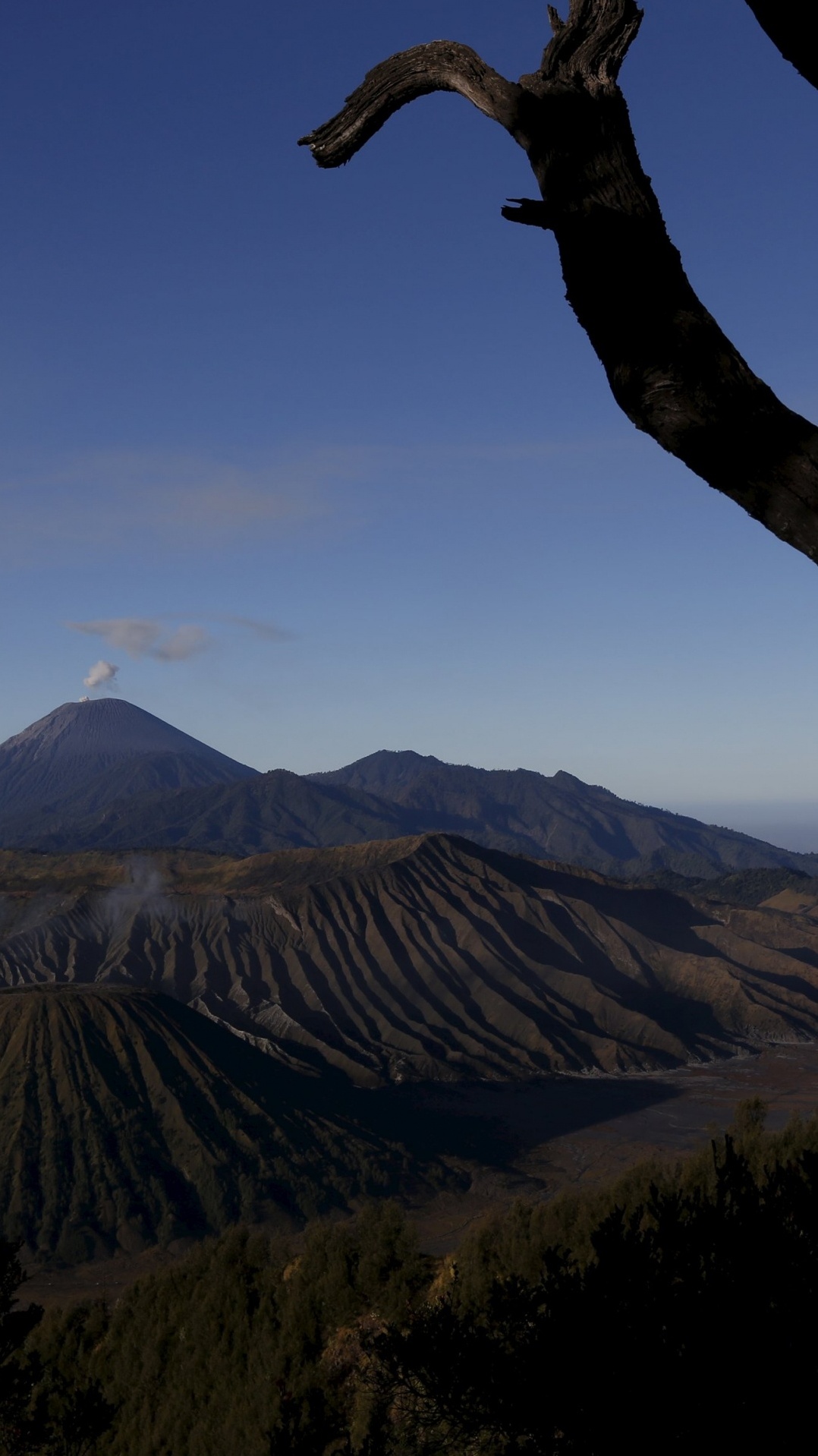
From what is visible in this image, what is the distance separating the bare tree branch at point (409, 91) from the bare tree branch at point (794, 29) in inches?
34.9

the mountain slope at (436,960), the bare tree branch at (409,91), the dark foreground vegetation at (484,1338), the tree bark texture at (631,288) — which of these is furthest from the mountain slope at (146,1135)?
the tree bark texture at (631,288)

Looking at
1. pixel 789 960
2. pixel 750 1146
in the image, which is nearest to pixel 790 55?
pixel 750 1146

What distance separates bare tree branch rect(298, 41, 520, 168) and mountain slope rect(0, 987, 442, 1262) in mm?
55538

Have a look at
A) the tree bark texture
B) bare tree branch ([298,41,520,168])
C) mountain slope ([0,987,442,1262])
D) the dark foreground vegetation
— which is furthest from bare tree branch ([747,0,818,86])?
mountain slope ([0,987,442,1262])

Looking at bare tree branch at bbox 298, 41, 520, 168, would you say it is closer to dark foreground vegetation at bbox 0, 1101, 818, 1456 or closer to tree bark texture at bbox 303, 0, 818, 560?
tree bark texture at bbox 303, 0, 818, 560

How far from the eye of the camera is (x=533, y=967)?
105 metres

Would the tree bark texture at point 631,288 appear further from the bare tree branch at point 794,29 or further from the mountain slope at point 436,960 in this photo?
the mountain slope at point 436,960

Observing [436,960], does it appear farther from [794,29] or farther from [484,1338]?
[794,29]

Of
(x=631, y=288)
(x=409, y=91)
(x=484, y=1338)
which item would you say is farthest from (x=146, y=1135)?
(x=631, y=288)

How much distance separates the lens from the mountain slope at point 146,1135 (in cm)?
5231

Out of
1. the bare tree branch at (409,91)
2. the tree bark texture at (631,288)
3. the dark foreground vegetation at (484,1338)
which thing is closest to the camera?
the tree bark texture at (631,288)

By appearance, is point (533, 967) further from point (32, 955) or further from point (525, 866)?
point (32, 955)

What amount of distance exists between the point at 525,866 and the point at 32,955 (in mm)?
62042

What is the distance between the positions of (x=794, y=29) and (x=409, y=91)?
144 centimetres
